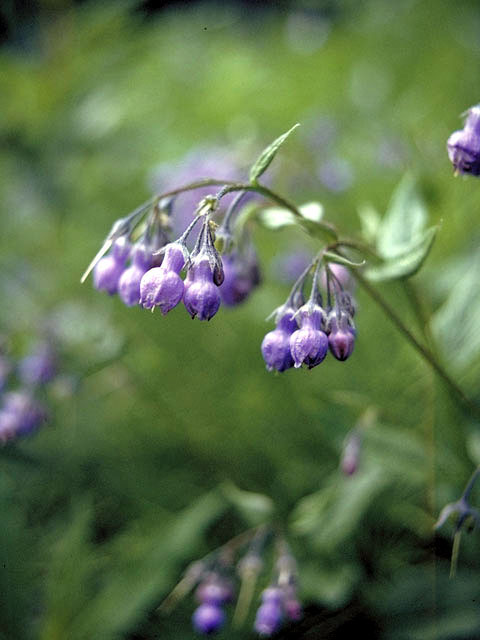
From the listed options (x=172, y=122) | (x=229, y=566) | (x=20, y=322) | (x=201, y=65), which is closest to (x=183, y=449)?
(x=229, y=566)

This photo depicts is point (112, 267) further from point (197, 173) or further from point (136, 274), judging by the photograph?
point (197, 173)

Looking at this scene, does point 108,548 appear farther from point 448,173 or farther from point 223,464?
point 448,173

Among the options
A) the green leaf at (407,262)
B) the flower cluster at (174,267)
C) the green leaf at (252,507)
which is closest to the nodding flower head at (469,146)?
the green leaf at (407,262)

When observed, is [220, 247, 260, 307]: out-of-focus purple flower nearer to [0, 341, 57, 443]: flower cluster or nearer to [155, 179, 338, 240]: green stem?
[155, 179, 338, 240]: green stem

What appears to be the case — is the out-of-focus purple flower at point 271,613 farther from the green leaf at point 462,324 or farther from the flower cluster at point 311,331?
the green leaf at point 462,324

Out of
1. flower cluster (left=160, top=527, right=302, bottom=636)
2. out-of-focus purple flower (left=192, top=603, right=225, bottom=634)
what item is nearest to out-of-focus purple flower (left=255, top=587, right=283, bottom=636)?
flower cluster (left=160, top=527, right=302, bottom=636)

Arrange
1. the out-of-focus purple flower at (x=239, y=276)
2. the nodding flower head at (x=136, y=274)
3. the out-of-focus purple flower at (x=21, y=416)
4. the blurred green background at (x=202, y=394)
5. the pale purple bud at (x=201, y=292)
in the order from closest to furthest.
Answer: the pale purple bud at (x=201, y=292) < the nodding flower head at (x=136, y=274) < the out-of-focus purple flower at (x=239, y=276) < the blurred green background at (x=202, y=394) < the out-of-focus purple flower at (x=21, y=416)
